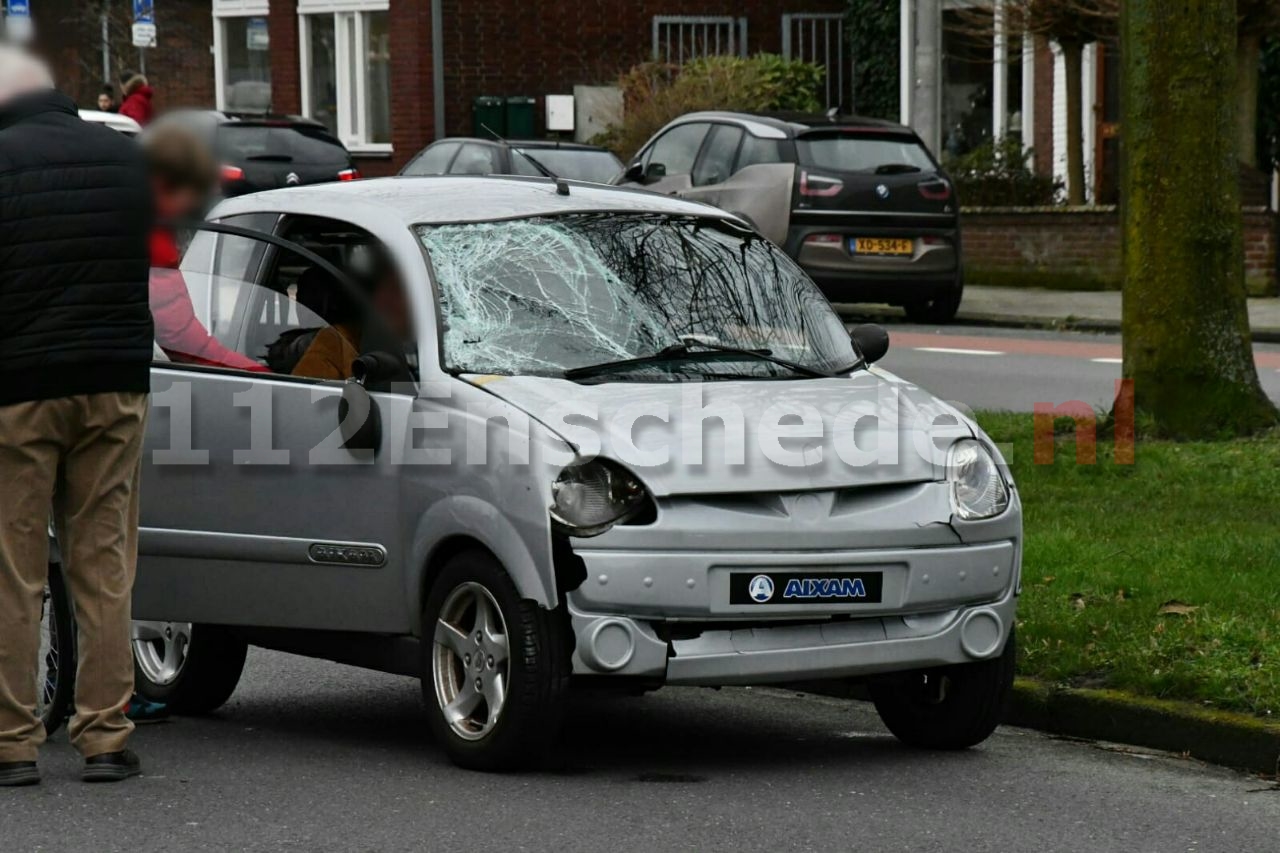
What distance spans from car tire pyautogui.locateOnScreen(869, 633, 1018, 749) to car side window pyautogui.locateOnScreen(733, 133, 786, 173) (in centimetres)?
1441

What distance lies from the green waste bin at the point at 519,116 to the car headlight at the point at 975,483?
3047 cm

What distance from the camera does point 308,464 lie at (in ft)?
23.1

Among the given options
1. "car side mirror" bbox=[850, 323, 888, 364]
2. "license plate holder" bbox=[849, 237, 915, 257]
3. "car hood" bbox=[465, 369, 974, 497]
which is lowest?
"license plate holder" bbox=[849, 237, 915, 257]

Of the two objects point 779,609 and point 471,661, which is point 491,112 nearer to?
point 471,661

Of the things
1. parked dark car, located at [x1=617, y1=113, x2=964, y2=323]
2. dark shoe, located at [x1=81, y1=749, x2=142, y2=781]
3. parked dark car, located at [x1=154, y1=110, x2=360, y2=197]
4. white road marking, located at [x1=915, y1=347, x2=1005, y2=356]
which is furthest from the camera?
parked dark car, located at [x1=154, y1=110, x2=360, y2=197]

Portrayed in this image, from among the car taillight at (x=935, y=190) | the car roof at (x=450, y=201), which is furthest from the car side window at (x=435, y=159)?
the car roof at (x=450, y=201)

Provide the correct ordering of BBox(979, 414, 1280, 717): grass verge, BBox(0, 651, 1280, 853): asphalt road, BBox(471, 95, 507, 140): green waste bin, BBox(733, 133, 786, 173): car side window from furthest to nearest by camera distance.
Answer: BBox(471, 95, 507, 140): green waste bin
BBox(733, 133, 786, 173): car side window
BBox(979, 414, 1280, 717): grass verge
BBox(0, 651, 1280, 853): asphalt road

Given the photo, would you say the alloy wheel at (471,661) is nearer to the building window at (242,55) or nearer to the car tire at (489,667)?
the car tire at (489,667)

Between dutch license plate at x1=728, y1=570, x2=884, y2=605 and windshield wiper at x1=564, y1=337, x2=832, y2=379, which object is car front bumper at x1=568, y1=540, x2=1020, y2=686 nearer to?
dutch license plate at x1=728, y1=570, x2=884, y2=605

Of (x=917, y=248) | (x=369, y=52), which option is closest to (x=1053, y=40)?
(x=917, y=248)

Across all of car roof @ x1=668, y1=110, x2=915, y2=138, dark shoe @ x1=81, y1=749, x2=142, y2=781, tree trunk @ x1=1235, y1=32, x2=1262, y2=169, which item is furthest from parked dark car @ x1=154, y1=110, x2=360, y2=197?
dark shoe @ x1=81, y1=749, x2=142, y2=781

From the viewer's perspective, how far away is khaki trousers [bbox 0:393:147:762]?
645 centimetres

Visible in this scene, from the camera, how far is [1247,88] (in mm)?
26203

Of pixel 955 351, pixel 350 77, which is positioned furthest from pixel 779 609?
pixel 350 77
